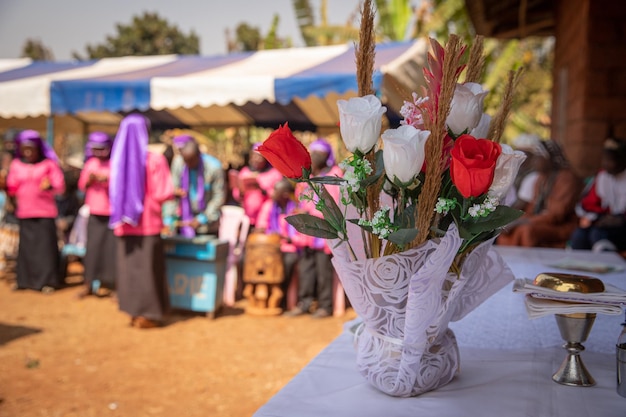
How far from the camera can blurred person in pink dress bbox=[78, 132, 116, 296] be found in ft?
19.1

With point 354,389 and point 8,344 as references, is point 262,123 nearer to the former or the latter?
point 8,344

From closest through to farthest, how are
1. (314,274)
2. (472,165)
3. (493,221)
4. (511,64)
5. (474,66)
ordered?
(472,165), (493,221), (474,66), (314,274), (511,64)

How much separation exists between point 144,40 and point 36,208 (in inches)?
911

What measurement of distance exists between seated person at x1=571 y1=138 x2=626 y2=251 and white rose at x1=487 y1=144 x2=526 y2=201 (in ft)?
12.3

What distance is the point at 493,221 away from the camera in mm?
1182

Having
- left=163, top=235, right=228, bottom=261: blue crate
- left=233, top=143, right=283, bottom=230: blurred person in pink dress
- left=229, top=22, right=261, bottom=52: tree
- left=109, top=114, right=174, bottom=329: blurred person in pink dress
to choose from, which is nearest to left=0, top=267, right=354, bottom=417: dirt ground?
left=109, top=114, right=174, bottom=329: blurred person in pink dress

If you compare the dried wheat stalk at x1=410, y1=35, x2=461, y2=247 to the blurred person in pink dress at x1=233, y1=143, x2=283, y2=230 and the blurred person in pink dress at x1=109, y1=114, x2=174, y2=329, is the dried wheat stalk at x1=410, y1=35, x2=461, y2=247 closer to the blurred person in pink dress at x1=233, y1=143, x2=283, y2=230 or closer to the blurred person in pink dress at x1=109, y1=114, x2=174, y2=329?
the blurred person in pink dress at x1=109, y1=114, x2=174, y2=329

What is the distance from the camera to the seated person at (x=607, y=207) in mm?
4699

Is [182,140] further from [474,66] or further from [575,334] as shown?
[575,334]

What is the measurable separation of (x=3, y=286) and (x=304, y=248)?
4081mm

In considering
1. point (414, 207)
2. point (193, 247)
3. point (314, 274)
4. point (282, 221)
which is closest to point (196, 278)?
point (193, 247)

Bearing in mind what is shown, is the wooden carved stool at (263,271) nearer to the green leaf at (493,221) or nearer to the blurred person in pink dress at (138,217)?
the blurred person in pink dress at (138,217)

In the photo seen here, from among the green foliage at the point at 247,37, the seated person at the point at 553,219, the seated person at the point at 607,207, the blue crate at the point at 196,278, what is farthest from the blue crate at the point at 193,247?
the green foliage at the point at 247,37

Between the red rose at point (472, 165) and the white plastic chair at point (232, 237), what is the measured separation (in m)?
5.28
